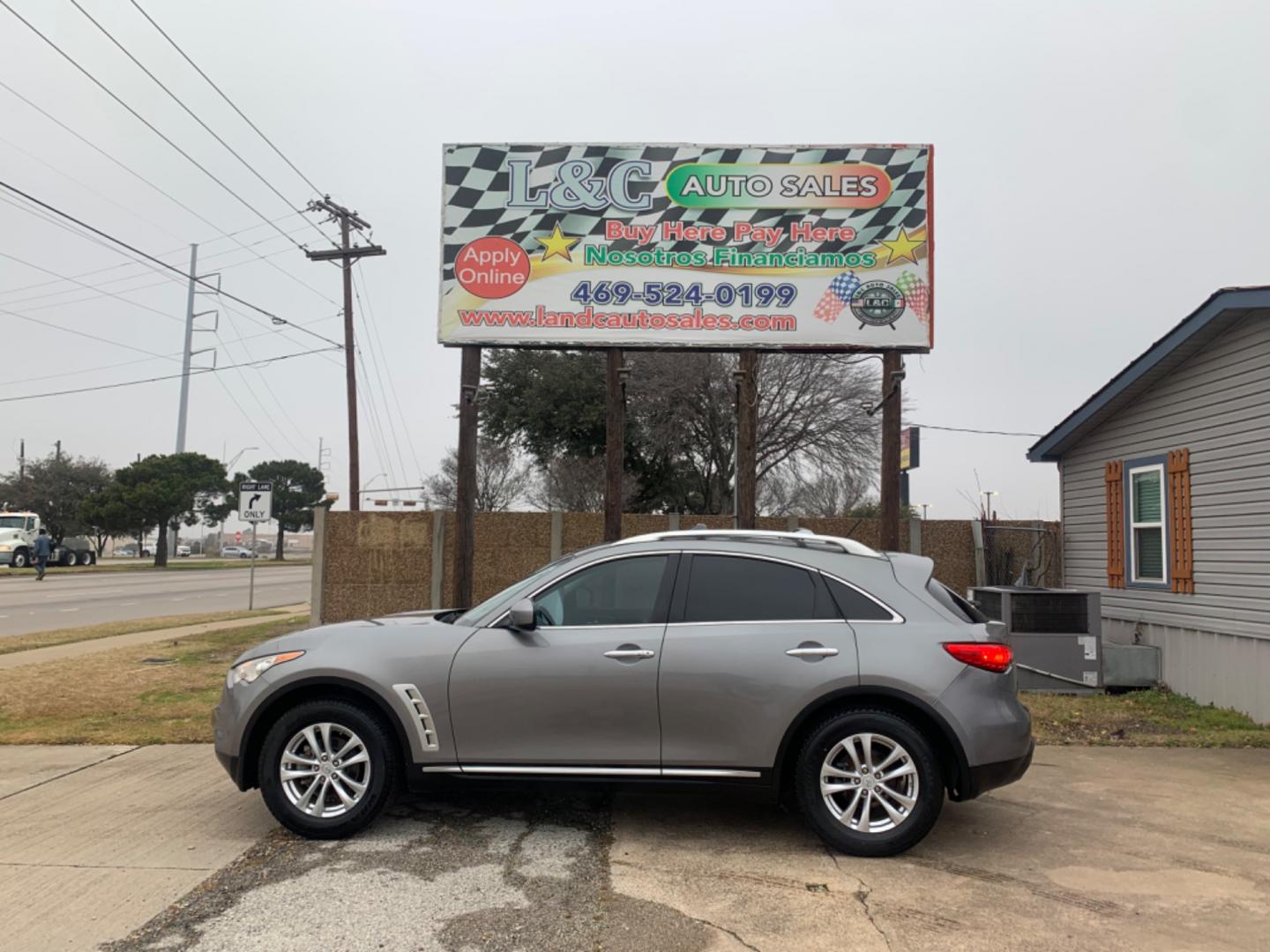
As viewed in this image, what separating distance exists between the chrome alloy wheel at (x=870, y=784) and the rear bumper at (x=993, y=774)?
290mm

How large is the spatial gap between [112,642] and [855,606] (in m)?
13.5

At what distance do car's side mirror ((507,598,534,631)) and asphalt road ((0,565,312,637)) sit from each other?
1504 centimetres

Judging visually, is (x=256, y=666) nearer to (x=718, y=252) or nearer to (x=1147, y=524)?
(x=718, y=252)

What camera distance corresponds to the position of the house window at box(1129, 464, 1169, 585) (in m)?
10.3

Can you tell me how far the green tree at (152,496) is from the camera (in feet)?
180

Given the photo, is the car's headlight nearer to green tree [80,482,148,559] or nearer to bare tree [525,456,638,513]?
bare tree [525,456,638,513]

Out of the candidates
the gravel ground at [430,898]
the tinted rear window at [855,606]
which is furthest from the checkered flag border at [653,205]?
the gravel ground at [430,898]

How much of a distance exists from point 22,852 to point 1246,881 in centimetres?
624

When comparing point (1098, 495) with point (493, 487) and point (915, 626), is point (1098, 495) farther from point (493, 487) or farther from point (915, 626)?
point (493, 487)

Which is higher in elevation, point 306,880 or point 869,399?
point 869,399

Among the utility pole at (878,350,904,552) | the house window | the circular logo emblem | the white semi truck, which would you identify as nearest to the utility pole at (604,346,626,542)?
the circular logo emblem

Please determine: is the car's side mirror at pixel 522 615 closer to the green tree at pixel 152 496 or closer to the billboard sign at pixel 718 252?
the billboard sign at pixel 718 252

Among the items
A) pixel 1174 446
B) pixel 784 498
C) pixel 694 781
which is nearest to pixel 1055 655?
pixel 1174 446

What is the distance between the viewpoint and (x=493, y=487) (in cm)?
5372
